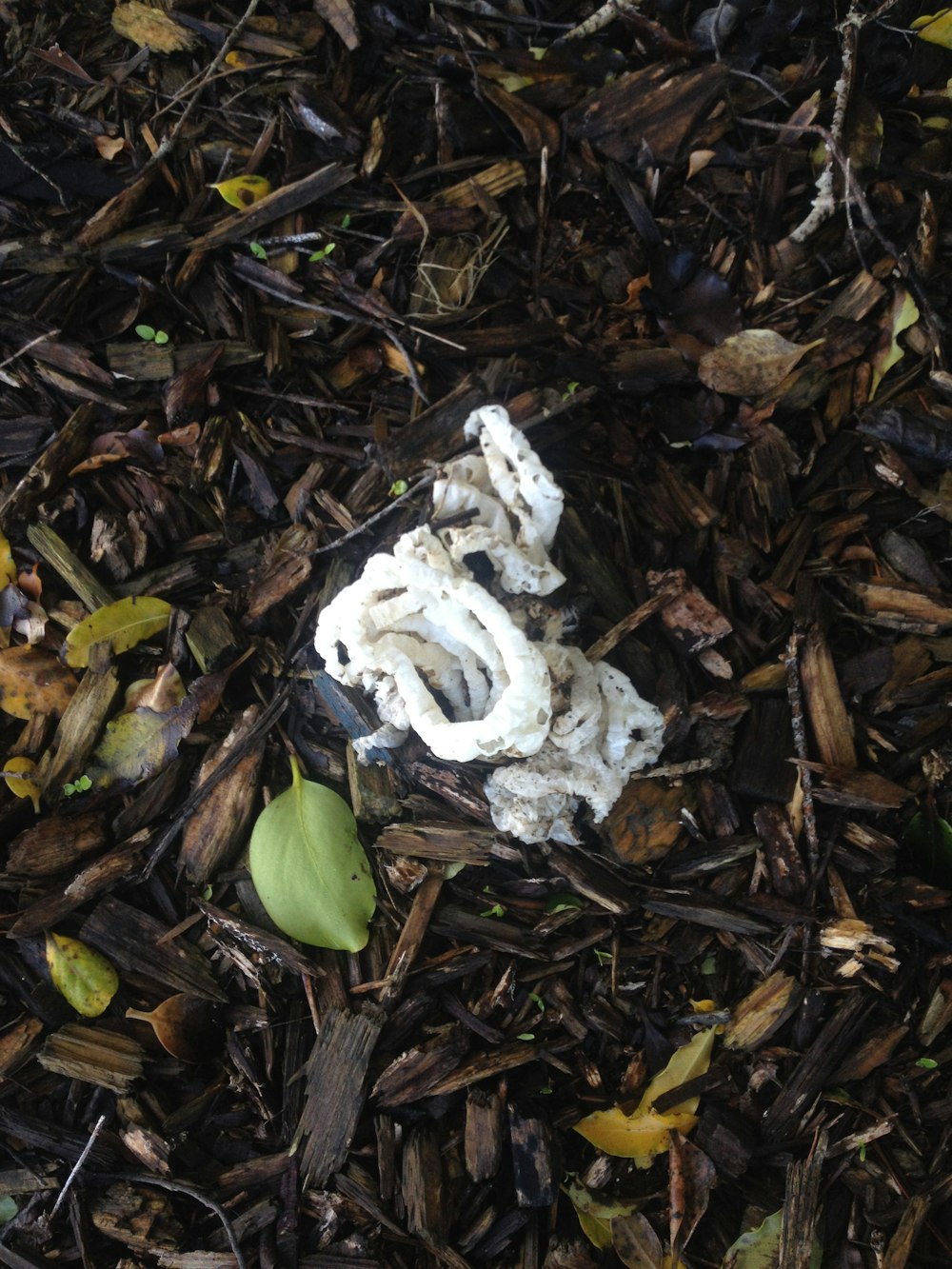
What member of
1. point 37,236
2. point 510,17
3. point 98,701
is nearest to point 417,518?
point 98,701

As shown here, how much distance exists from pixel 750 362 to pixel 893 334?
1.30ft

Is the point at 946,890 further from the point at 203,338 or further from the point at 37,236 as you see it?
the point at 37,236

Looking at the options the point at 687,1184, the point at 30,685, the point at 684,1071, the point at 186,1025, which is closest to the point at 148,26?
the point at 30,685

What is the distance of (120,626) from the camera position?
7.35ft

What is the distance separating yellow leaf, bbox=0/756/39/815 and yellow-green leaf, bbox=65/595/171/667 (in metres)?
0.29

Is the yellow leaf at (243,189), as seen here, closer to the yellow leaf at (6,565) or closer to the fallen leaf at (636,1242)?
the yellow leaf at (6,565)

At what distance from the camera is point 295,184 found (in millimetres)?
2404

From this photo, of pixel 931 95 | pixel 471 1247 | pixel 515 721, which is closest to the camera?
pixel 515 721

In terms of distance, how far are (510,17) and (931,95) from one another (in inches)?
48.4

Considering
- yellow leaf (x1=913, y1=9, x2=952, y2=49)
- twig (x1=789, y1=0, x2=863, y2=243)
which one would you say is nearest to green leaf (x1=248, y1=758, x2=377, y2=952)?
twig (x1=789, y1=0, x2=863, y2=243)

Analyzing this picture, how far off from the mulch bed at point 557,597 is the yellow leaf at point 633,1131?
0.04 metres

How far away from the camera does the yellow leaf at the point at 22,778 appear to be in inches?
86.0

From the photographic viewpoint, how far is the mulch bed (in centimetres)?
210

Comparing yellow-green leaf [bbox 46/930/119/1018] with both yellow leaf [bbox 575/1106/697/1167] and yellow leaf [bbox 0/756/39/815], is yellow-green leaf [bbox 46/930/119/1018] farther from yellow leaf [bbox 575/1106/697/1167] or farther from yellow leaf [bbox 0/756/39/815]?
yellow leaf [bbox 575/1106/697/1167]
